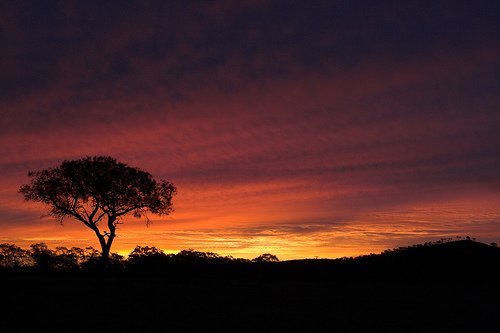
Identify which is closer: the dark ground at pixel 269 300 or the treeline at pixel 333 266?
the dark ground at pixel 269 300

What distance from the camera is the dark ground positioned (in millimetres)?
14219

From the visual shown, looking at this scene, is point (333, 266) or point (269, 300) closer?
point (269, 300)

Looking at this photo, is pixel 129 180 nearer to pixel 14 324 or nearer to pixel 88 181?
pixel 88 181

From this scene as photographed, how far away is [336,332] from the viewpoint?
45.8ft

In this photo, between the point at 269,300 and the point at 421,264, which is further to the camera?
the point at 421,264

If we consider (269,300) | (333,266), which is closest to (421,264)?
(333,266)

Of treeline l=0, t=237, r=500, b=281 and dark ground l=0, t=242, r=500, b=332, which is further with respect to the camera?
treeline l=0, t=237, r=500, b=281

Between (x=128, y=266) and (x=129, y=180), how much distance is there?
1617 centimetres

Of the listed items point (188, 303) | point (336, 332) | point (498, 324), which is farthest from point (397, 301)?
point (188, 303)

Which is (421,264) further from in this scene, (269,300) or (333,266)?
(269,300)

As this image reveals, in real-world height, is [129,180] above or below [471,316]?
above

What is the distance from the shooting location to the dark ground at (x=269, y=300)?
1422 cm

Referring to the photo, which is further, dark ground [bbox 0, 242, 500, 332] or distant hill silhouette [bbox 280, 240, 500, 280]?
distant hill silhouette [bbox 280, 240, 500, 280]

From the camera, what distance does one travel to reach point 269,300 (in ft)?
60.4
